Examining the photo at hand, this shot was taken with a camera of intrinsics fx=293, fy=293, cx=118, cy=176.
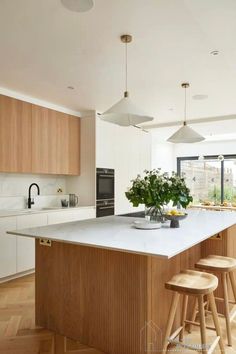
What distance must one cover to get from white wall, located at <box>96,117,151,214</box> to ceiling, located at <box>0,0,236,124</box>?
0.91m

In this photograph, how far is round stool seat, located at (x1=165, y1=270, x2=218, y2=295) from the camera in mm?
1838

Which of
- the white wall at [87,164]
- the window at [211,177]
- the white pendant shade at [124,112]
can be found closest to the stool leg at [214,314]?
the white pendant shade at [124,112]

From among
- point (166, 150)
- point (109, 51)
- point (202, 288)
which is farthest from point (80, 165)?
point (166, 150)

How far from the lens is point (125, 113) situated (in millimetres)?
2324

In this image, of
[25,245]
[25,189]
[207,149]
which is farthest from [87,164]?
[207,149]

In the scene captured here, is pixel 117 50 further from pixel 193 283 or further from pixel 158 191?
pixel 193 283

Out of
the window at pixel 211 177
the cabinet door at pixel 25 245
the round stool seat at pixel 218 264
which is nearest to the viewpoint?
the round stool seat at pixel 218 264

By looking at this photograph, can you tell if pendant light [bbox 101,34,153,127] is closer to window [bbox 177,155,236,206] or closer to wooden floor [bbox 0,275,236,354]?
wooden floor [bbox 0,275,236,354]

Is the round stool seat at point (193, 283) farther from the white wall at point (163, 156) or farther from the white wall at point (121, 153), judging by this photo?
the white wall at point (163, 156)

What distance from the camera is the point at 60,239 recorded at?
1.99 m

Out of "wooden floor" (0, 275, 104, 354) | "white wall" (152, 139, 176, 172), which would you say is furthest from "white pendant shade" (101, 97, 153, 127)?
"white wall" (152, 139, 176, 172)

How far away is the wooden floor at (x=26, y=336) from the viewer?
2223 millimetres

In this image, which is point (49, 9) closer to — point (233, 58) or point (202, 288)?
point (233, 58)

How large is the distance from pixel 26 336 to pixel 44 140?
292 centimetres
